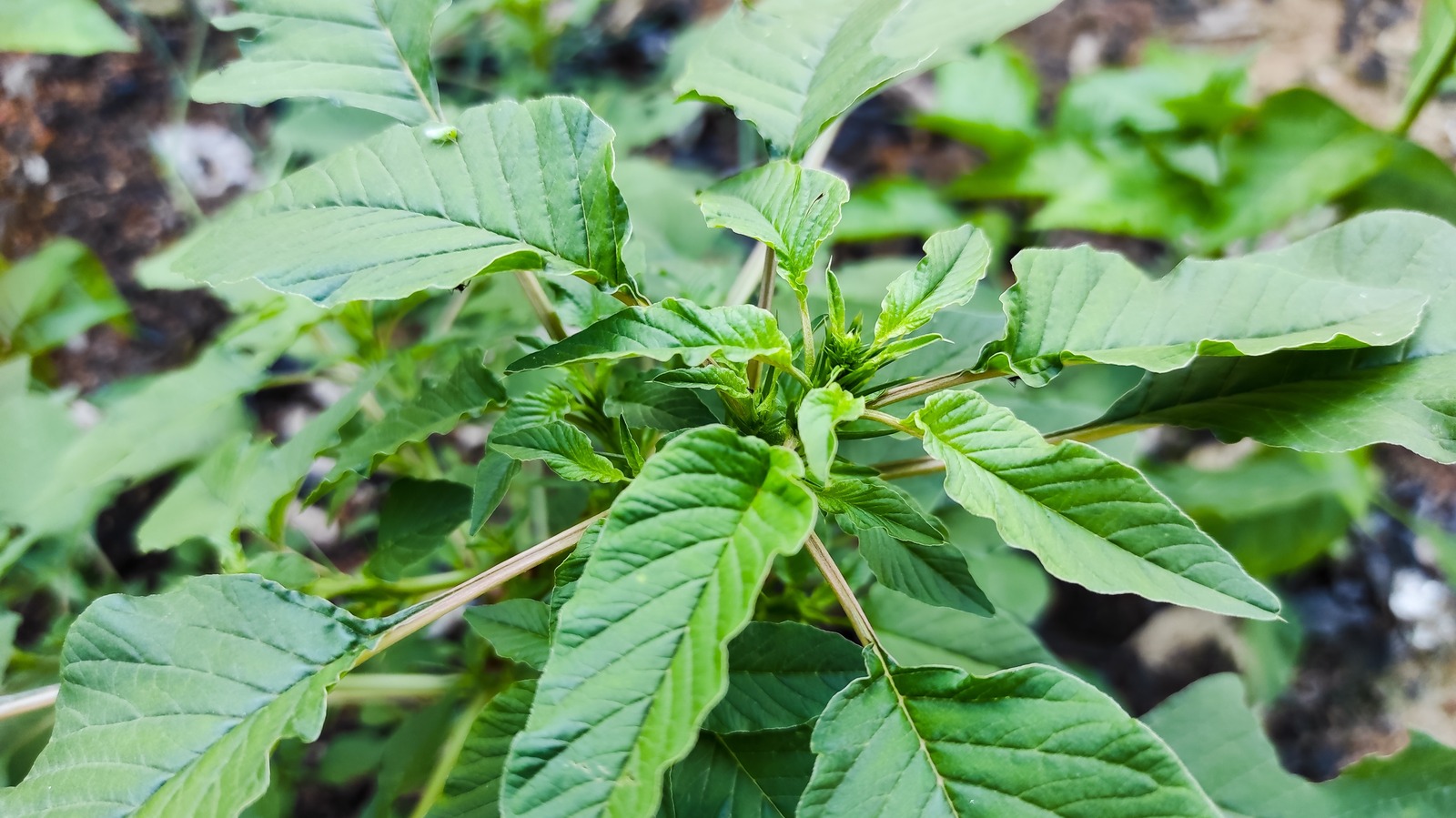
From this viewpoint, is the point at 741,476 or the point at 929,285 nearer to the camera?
the point at 741,476

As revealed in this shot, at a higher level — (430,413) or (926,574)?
(430,413)

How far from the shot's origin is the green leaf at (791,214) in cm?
58

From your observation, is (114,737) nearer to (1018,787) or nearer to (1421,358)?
(1018,787)

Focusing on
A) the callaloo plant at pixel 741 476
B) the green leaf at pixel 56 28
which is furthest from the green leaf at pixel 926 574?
the green leaf at pixel 56 28

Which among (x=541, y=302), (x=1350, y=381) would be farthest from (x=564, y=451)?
(x=1350, y=381)

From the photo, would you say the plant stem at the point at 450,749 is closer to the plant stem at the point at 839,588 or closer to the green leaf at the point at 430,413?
the green leaf at the point at 430,413

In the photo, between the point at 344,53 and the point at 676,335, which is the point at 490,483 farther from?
the point at 344,53

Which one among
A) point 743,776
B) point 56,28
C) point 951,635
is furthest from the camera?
point 56,28

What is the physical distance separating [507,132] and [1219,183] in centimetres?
133

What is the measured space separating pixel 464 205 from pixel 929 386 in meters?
0.36

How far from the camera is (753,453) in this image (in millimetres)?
487

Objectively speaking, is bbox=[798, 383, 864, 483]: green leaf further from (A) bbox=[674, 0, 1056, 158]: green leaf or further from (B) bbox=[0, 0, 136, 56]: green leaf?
(B) bbox=[0, 0, 136, 56]: green leaf

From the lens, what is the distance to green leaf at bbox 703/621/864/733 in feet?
1.96

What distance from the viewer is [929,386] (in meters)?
0.62
